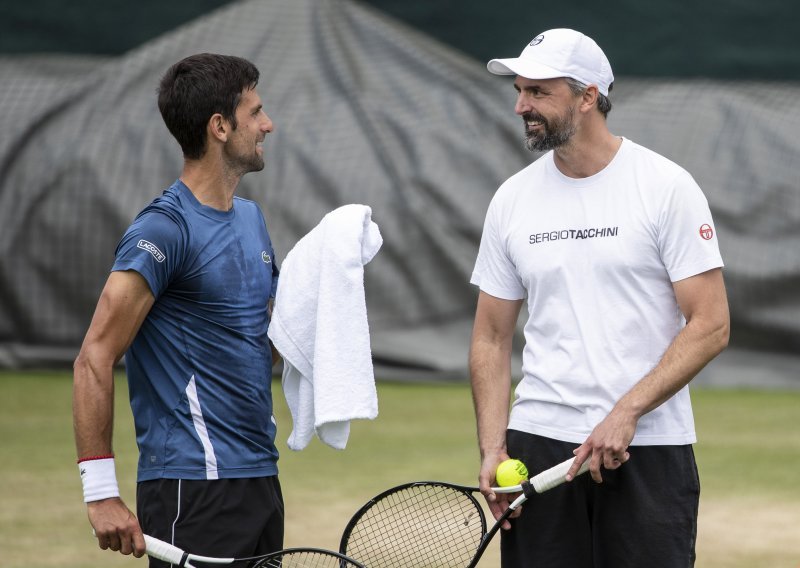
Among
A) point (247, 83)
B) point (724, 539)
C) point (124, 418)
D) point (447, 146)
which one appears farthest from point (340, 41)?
point (247, 83)

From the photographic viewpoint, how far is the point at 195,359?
3115mm

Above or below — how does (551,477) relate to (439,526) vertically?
above

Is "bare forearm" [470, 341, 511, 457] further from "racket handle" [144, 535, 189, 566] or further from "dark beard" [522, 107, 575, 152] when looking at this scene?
"racket handle" [144, 535, 189, 566]

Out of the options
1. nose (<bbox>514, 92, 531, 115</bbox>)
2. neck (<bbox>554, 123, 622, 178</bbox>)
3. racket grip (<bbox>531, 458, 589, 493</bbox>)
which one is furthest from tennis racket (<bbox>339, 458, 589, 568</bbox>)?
nose (<bbox>514, 92, 531, 115</bbox>)

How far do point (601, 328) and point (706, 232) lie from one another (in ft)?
1.10

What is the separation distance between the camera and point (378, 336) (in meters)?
9.76

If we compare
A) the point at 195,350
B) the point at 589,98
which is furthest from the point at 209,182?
the point at 589,98

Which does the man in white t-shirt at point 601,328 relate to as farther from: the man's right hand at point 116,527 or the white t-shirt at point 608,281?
the man's right hand at point 116,527

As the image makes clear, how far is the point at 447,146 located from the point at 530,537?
6831mm

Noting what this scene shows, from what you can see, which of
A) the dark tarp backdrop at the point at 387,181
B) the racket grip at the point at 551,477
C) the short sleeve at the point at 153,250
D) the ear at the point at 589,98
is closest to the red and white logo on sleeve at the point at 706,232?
the ear at the point at 589,98

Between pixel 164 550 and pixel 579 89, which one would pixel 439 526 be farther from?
pixel 579 89

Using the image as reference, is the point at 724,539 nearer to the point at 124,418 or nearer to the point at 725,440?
the point at 725,440

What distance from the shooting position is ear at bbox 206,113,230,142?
10.5 feet

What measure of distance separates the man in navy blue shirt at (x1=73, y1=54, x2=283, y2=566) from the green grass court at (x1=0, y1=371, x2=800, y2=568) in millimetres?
2215
